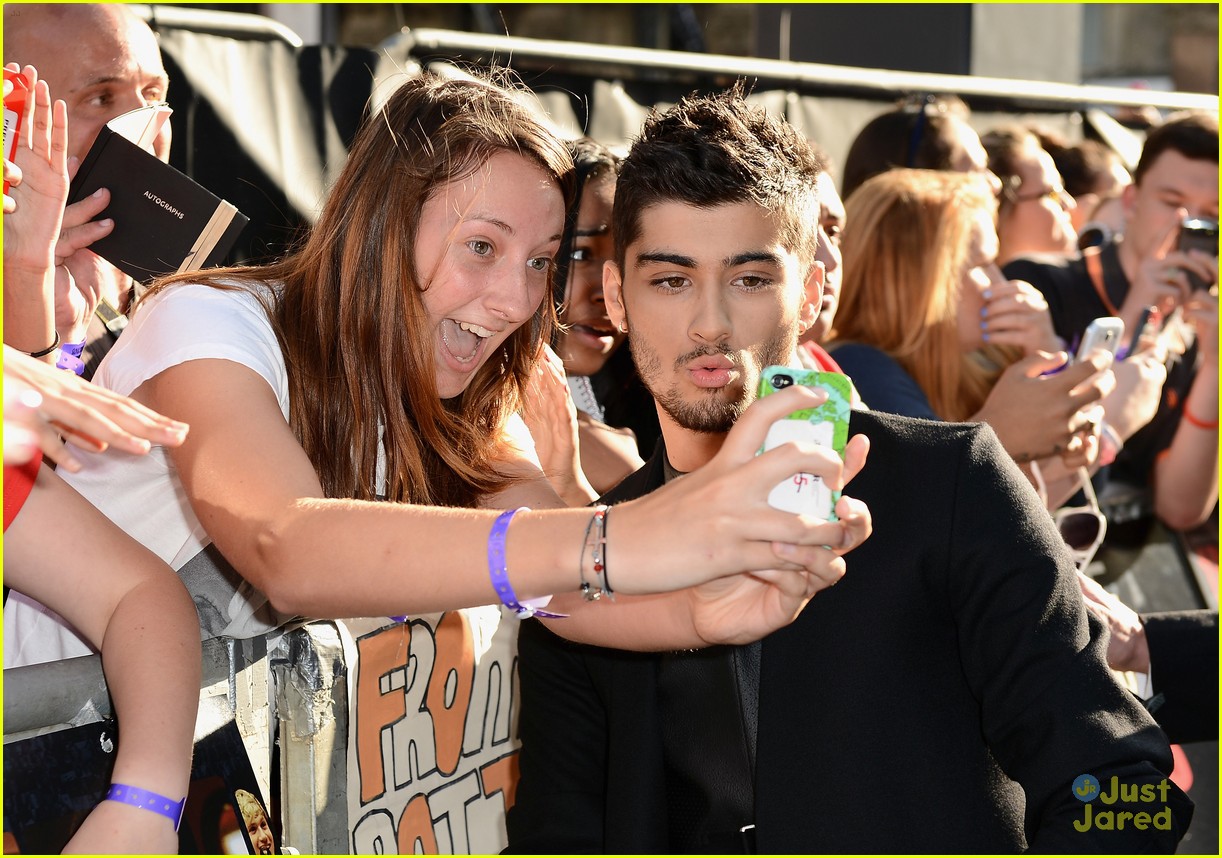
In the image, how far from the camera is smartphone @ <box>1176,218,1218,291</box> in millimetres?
4945

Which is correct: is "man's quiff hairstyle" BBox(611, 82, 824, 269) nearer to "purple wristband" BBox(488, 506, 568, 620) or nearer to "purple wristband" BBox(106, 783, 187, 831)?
"purple wristband" BBox(488, 506, 568, 620)

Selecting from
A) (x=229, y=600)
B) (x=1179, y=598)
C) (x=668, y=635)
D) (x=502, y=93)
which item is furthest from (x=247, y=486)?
(x=1179, y=598)

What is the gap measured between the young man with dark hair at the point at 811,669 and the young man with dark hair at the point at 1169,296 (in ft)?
8.55

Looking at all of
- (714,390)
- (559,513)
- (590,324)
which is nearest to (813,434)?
(559,513)

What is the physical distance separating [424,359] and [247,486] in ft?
1.82

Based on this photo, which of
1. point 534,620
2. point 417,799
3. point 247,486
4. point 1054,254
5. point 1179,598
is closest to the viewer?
point 247,486

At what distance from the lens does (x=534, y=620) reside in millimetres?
2805

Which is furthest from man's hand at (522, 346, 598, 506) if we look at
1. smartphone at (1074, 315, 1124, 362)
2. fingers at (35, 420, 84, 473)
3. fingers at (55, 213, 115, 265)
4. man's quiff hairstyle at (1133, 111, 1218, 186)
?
man's quiff hairstyle at (1133, 111, 1218, 186)

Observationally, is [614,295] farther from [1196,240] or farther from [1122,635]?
[1196,240]

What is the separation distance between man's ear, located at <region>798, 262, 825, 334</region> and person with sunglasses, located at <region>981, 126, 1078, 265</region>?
289 cm

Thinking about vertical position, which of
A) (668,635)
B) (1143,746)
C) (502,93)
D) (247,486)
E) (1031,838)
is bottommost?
(1031,838)

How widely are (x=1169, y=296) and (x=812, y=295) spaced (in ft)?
8.77

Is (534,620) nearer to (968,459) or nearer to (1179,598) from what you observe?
(968,459)

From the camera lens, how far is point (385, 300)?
235cm
